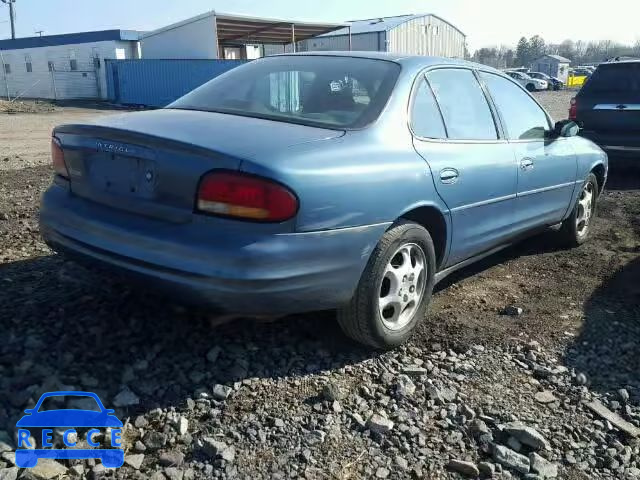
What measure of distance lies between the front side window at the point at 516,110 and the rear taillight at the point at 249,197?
7.69 ft

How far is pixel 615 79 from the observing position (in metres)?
9.52

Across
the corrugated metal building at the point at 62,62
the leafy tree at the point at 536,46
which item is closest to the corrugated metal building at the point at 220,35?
the corrugated metal building at the point at 62,62

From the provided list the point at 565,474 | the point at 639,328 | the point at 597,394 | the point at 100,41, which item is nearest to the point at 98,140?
the point at 565,474

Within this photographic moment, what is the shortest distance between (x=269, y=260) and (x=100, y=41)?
3350 centimetres

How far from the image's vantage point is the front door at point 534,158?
4473 millimetres

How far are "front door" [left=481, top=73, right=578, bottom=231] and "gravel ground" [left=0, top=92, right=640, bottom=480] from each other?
0.77m

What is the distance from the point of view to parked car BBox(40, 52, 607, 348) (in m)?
2.74

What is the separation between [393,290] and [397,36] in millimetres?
36885

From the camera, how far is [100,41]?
3250 centimetres

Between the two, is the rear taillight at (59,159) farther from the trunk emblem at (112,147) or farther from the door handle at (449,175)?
the door handle at (449,175)

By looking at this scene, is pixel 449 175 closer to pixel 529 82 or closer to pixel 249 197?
pixel 249 197

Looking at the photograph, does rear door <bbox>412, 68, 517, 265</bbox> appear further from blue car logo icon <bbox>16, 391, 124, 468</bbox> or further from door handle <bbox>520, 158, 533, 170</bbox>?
blue car logo icon <bbox>16, 391, 124, 468</bbox>

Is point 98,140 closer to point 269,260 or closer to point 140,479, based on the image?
point 269,260

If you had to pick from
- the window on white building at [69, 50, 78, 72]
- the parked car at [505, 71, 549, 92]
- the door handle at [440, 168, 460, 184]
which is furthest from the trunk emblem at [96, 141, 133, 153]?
the parked car at [505, 71, 549, 92]
